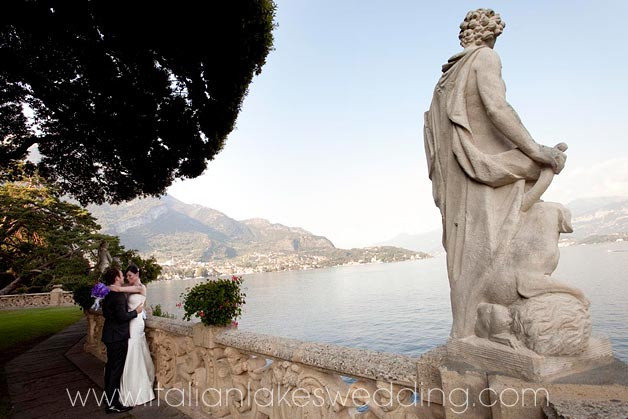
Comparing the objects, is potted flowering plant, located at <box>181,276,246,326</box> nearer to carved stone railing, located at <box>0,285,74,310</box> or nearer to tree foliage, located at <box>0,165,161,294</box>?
tree foliage, located at <box>0,165,161,294</box>

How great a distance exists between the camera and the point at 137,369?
206 inches

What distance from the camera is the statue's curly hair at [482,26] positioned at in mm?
2521

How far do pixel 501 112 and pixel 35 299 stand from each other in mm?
35896

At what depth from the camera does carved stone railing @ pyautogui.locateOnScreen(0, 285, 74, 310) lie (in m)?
26.8

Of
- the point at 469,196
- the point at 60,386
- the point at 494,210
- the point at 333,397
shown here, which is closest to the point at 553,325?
the point at 494,210

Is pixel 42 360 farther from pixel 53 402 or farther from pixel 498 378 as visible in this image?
pixel 498 378

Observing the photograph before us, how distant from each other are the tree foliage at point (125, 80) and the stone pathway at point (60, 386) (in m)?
5.31

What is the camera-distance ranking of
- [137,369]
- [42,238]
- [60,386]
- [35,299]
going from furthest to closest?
[35,299] → [42,238] → [60,386] → [137,369]

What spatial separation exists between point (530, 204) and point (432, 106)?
1.08 meters

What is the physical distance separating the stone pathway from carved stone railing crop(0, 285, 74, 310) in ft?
69.9

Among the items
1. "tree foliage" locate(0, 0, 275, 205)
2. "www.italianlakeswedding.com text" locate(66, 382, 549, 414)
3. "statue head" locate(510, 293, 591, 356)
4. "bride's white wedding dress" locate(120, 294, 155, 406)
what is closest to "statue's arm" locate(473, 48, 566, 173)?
"statue head" locate(510, 293, 591, 356)

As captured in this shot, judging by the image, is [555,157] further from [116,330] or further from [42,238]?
[42,238]

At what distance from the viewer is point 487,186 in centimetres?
233

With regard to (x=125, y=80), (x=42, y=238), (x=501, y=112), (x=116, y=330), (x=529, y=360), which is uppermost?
(x=125, y=80)
